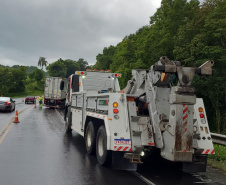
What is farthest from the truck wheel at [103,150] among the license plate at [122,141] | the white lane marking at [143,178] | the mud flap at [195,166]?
the mud flap at [195,166]

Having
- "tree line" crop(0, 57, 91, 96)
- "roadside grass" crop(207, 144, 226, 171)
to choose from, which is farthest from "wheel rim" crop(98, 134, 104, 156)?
"tree line" crop(0, 57, 91, 96)

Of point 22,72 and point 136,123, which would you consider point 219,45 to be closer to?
point 136,123

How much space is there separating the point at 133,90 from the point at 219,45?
62.9 feet

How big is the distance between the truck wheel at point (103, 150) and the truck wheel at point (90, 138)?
1.62ft

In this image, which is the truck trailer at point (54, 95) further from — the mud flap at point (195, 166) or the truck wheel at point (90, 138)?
the mud flap at point (195, 166)

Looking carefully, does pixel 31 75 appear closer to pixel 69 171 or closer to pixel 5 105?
Result: pixel 5 105

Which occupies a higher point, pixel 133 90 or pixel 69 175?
pixel 133 90

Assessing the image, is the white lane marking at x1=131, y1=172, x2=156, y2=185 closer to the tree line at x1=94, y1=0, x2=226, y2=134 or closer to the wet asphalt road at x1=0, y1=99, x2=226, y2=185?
the wet asphalt road at x1=0, y1=99, x2=226, y2=185

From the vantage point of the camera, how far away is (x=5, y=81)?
87.9 m

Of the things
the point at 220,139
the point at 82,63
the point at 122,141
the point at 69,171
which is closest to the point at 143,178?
the point at 122,141

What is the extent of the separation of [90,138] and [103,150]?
4.95 ft

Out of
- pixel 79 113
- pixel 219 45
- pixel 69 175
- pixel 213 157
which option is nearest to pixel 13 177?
pixel 69 175

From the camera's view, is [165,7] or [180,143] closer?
[180,143]

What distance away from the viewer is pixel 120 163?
6137mm
